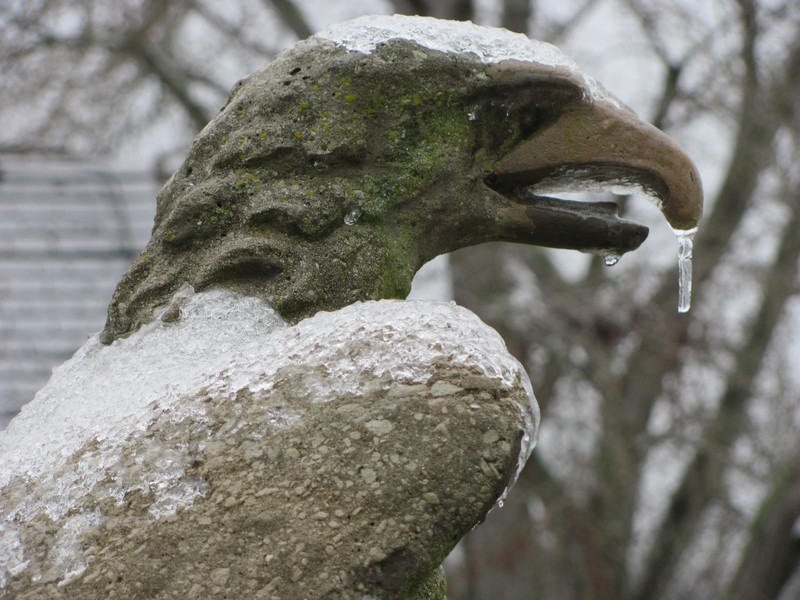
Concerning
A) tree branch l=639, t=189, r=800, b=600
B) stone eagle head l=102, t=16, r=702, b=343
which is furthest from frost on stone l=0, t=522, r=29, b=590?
tree branch l=639, t=189, r=800, b=600

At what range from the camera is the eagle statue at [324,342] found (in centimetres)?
179

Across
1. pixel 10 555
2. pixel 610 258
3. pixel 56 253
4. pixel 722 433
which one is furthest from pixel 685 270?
pixel 722 433

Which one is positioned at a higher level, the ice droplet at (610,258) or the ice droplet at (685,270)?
the ice droplet at (610,258)

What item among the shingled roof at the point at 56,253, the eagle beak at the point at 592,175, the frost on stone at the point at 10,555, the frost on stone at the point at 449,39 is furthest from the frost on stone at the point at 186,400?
the shingled roof at the point at 56,253

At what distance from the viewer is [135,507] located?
183 cm

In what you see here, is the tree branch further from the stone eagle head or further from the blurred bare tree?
the stone eagle head

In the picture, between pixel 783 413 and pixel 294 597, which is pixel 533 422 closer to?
pixel 294 597

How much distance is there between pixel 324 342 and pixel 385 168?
0.40 metres

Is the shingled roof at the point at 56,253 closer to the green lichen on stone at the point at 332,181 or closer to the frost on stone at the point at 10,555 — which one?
the green lichen on stone at the point at 332,181

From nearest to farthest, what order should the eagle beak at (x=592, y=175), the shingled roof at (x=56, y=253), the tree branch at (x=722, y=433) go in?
the eagle beak at (x=592, y=175)
the shingled roof at (x=56, y=253)
the tree branch at (x=722, y=433)

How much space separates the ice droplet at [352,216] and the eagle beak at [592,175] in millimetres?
273

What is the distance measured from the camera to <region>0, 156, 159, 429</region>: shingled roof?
6117mm

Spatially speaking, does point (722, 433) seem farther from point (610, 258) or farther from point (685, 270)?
point (610, 258)

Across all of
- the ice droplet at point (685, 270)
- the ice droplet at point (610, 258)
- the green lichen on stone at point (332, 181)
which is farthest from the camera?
the ice droplet at point (685, 270)
